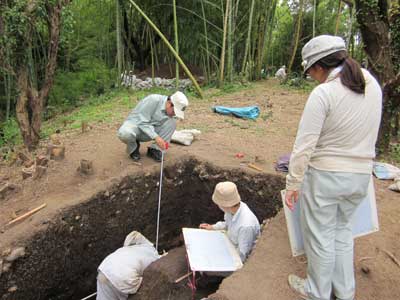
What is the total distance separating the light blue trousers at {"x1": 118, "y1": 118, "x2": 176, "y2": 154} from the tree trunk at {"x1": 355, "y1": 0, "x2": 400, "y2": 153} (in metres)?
2.50

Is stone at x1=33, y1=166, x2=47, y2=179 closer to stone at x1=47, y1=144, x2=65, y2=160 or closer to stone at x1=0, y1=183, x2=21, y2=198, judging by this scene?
stone at x1=0, y1=183, x2=21, y2=198

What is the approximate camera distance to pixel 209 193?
189 inches

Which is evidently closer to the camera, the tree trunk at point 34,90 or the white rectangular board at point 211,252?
the white rectangular board at point 211,252

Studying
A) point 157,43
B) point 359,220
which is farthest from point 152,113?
point 157,43

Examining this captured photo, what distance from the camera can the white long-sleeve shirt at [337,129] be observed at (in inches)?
79.7

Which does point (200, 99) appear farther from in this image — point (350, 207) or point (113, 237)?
point (350, 207)

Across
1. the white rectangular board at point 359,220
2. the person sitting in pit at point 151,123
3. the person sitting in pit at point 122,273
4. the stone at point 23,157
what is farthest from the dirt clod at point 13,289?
the white rectangular board at point 359,220

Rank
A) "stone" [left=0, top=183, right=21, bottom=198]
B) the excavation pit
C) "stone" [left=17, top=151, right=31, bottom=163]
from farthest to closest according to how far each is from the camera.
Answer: "stone" [left=17, top=151, right=31, bottom=163] < "stone" [left=0, top=183, right=21, bottom=198] < the excavation pit

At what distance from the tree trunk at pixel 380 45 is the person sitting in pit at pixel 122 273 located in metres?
3.30

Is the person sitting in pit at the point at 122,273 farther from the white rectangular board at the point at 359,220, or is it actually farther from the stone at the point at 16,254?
the white rectangular board at the point at 359,220

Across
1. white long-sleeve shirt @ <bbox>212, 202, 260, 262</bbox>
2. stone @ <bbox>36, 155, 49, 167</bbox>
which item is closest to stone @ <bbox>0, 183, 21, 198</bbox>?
stone @ <bbox>36, 155, 49, 167</bbox>

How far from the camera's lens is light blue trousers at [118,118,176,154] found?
4383 millimetres

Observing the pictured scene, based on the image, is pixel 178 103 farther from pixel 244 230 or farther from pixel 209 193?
pixel 244 230

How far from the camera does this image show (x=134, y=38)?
39.0ft
